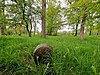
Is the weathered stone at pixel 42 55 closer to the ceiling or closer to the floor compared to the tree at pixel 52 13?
closer to the floor

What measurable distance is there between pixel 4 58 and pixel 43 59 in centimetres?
98

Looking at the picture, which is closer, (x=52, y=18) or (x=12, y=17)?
(x=12, y=17)

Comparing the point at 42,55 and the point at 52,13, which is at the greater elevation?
the point at 52,13

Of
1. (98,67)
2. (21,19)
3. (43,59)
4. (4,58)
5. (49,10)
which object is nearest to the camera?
(98,67)

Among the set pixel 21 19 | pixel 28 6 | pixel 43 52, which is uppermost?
pixel 28 6

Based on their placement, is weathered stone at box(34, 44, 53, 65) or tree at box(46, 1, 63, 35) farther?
tree at box(46, 1, 63, 35)

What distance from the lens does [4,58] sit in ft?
10.9

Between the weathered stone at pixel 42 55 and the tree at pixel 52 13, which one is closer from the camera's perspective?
the weathered stone at pixel 42 55

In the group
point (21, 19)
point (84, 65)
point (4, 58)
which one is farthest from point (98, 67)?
point (21, 19)

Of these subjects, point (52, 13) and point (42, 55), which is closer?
point (42, 55)

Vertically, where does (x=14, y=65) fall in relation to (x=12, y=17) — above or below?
below

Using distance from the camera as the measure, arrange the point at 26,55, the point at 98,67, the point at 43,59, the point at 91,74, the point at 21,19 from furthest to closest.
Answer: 1. the point at 21,19
2. the point at 26,55
3. the point at 43,59
4. the point at 98,67
5. the point at 91,74

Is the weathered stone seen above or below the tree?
below

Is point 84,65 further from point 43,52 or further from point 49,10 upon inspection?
point 49,10
